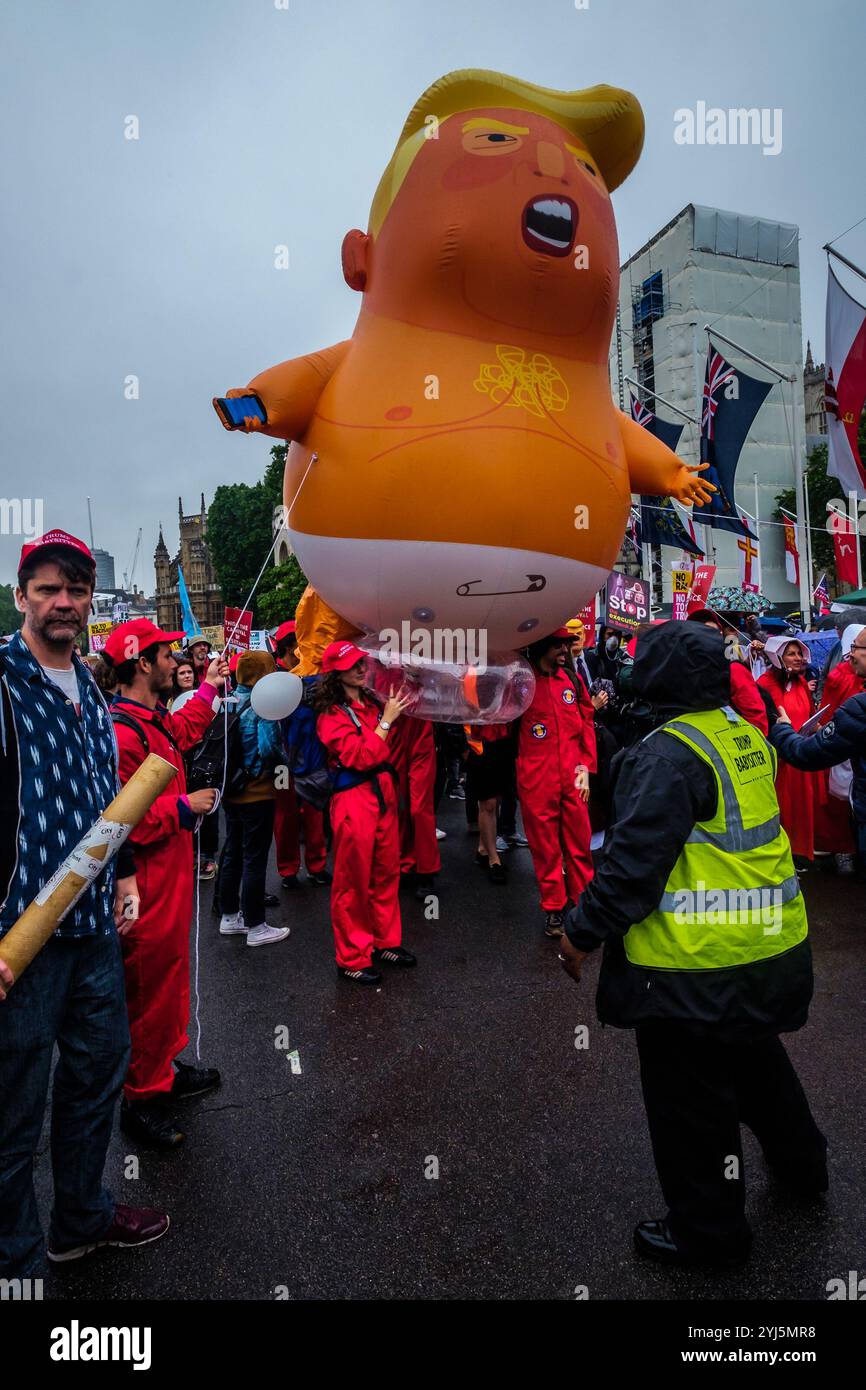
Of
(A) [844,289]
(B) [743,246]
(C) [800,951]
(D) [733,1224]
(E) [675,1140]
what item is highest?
(B) [743,246]

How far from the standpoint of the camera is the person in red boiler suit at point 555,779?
5023mm

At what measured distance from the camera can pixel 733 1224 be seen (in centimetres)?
223

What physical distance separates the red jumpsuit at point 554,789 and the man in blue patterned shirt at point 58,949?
3.04 metres

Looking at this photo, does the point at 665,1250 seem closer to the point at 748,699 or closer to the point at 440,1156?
the point at 440,1156

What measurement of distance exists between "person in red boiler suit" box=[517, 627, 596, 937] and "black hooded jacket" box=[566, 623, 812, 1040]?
106 inches

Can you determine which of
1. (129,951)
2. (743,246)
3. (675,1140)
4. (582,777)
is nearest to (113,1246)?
(129,951)

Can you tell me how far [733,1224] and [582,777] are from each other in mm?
3049

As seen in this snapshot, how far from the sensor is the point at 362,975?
4.34m

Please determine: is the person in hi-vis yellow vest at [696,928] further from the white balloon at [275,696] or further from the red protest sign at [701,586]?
the red protest sign at [701,586]

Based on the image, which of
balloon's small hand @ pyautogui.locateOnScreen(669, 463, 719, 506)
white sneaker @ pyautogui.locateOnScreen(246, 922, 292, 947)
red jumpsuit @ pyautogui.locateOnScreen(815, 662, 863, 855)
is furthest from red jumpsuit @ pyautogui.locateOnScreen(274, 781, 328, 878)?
red jumpsuit @ pyautogui.locateOnScreen(815, 662, 863, 855)

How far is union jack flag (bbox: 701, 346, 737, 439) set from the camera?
41.9ft

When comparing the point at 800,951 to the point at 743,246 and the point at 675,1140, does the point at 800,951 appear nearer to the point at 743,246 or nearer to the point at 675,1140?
the point at 675,1140

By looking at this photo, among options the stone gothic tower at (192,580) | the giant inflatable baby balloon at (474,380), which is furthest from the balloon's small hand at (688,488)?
the stone gothic tower at (192,580)

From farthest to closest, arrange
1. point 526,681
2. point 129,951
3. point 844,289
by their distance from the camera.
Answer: point 844,289, point 526,681, point 129,951
